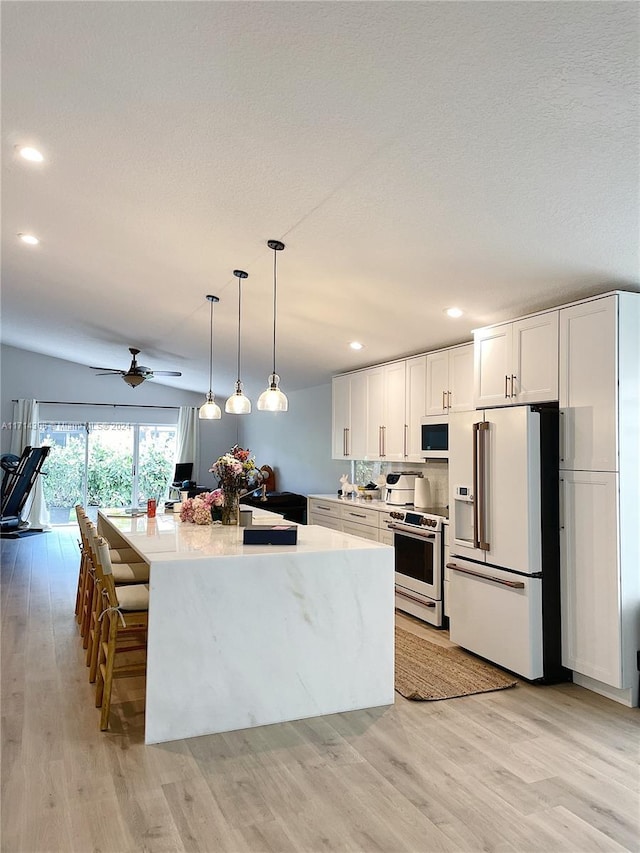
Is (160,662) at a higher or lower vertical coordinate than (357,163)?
lower

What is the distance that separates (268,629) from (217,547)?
545mm

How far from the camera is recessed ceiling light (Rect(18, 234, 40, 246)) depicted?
177 inches

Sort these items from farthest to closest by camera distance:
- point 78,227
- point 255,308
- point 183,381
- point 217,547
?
point 183,381, point 255,308, point 78,227, point 217,547

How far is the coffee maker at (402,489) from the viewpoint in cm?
565

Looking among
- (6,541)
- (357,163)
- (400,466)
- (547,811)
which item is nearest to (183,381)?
(6,541)

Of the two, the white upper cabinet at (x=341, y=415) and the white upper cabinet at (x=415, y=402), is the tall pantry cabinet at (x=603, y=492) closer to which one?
the white upper cabinet at (x=415, y=402)

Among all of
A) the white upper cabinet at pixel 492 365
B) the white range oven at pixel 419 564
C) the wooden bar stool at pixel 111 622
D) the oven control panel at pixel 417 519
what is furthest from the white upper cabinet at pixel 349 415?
the wooden bar stool at pixel 111 622

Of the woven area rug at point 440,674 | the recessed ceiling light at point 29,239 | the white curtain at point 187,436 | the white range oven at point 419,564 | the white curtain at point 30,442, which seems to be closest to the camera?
the woven area rug at point 440,674

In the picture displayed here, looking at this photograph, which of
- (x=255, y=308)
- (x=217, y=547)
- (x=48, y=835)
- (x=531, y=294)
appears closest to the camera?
(x=48, y=835)

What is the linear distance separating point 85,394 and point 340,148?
29.3 ft

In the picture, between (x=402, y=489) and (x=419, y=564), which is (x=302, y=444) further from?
(x=419, y=564)

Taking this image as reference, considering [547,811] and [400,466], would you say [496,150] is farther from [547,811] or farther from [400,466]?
[400,466]

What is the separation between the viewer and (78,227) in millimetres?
4117

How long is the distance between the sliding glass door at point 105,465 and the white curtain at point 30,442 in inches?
8.6
